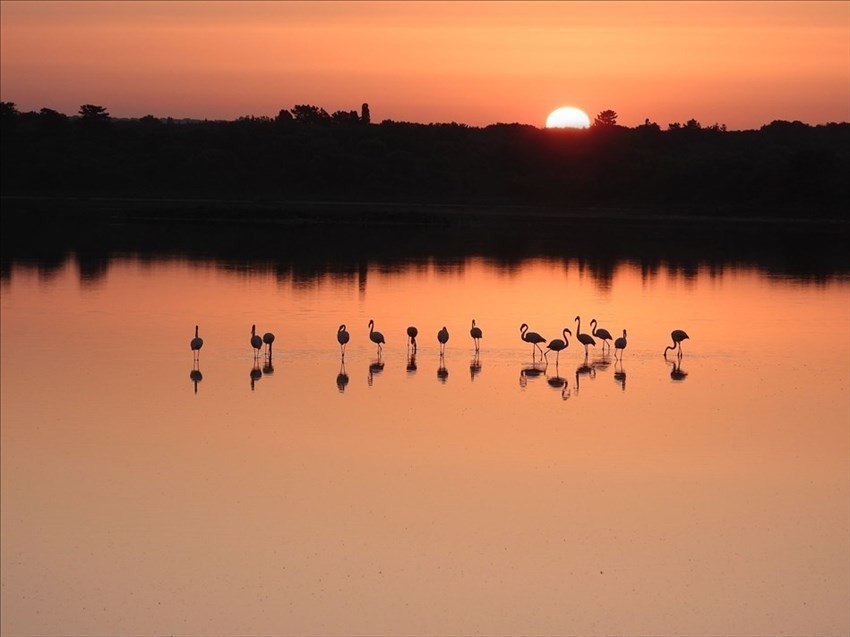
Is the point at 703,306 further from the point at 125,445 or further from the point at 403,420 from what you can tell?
the point at 125,445

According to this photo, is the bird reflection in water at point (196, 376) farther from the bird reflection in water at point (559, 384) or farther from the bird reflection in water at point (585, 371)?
the bird reflection in water at point (585, 371)

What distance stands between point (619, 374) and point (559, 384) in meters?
1.15

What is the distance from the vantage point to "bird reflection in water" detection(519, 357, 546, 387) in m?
18.1

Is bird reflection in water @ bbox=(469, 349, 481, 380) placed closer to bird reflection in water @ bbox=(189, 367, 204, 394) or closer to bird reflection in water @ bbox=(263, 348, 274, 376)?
bird reflection in water @ bbox=(263, 348, 274, 376)

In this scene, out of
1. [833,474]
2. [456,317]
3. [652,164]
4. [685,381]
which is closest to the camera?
[833,474]

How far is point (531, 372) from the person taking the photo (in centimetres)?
1889

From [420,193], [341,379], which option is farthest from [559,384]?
[420,193]

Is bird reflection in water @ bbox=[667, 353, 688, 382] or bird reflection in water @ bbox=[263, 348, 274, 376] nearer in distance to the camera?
bird reflection in water @ bbox=[263, 348, 274, 376]

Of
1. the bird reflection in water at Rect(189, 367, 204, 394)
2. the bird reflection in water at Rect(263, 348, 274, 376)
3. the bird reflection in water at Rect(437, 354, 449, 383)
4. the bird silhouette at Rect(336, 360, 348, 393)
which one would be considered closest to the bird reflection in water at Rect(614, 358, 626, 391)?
the bird reflection in water at Rect(437, 354, 449, 383)

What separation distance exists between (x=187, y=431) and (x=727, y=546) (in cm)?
576

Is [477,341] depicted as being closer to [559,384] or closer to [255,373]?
Answer: [559,384]

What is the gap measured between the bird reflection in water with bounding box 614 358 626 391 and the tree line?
149 ft

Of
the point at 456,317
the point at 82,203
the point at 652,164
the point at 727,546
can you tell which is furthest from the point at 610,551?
the point at 652,164

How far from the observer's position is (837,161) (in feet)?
224
